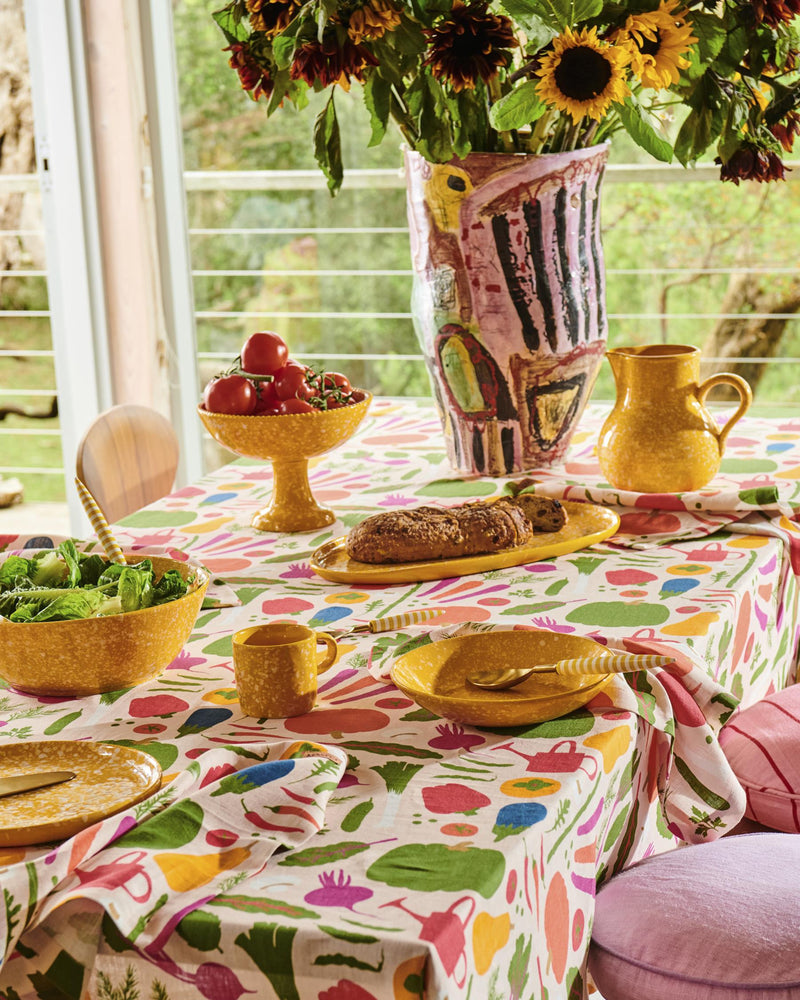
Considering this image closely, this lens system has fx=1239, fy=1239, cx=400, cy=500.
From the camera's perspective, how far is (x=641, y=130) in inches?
53.8

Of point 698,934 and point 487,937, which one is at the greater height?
point 487,937

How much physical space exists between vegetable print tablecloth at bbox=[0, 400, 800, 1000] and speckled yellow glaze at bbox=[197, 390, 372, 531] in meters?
0.10

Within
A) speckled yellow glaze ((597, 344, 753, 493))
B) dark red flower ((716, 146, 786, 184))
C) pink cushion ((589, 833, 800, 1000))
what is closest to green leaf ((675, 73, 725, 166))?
dark red flower ((716, 146, 786, 184))

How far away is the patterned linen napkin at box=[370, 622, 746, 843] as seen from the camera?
955mm

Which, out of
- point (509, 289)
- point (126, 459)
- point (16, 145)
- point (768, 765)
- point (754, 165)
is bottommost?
point (768, 765)

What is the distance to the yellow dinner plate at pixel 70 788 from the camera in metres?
0.74

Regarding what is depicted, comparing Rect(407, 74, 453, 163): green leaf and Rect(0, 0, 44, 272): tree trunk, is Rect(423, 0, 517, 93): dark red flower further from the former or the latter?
Rect(0, 0, 44, 272): tree trunk

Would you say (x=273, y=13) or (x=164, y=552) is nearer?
(x=164, y=552)

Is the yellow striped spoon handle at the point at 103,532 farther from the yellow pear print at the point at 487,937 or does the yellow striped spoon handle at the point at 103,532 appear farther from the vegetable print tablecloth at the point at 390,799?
the yellow pear print at the point at 487,937

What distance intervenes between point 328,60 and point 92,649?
26.8 inches

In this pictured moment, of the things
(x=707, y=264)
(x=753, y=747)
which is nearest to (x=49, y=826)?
(x=753, y=747)

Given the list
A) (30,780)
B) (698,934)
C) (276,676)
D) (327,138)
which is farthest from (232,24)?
(698,934)

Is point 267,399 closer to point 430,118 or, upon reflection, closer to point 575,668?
point 430,118

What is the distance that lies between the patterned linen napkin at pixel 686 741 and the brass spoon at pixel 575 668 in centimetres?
3
